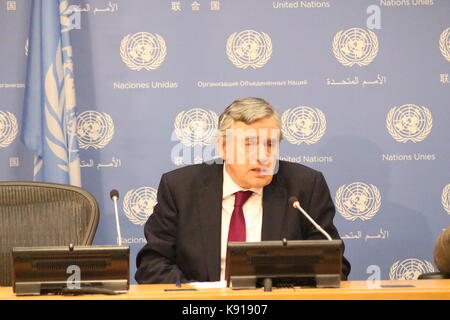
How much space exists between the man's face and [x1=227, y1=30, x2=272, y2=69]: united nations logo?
122 centimetres

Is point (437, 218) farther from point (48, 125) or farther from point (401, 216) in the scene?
point (48, 125)

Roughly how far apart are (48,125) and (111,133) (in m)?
0.44

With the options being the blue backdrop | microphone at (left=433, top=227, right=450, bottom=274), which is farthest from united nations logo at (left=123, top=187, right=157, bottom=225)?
microphone at (left=433, top=227, right=450, bottom=274)

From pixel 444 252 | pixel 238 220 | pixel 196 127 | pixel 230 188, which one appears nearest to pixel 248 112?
pixel 230 188

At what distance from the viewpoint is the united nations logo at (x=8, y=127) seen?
14.1 feet

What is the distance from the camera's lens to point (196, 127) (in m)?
4.29

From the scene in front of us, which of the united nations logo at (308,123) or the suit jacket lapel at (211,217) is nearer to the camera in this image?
the suit jacket lapel at (211,217)

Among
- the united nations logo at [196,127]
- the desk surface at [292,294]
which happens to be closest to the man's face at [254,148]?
the desk surface at [292,294]

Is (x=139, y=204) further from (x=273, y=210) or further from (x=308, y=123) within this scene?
(x=273, y=210)

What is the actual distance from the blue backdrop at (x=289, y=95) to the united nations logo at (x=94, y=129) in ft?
0.04

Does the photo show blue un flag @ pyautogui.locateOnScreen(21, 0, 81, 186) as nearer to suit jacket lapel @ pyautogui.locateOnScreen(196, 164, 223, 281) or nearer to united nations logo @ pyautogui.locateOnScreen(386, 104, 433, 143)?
suit jacket lapel @ pyautogui.locateOnScreen(196, 164, 223, 281)

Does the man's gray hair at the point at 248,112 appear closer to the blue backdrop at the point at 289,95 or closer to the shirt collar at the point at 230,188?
the shirt collar at the point at 230,188

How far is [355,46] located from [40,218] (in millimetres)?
2276
